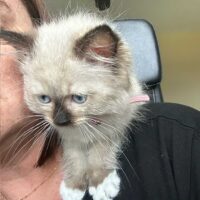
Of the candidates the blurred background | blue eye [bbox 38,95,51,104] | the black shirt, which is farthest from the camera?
the blurred background

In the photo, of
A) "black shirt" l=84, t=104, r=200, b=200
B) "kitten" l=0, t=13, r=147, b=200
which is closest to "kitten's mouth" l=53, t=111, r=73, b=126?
"kitten" l=0, t=13, r=147, b=200

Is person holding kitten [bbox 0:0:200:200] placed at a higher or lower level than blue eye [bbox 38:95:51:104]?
lower

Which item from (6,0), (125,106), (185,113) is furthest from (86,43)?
(185,113)

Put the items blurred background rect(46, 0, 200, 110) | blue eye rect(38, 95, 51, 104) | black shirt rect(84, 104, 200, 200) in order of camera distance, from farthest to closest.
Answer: blurred background rect(46, 0, 200, 110) → black shirt rect(84, 104, 200, 200) → blue eye rect(38, 95, 51, 104)

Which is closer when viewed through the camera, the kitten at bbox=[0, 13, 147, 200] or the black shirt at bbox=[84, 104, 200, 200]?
the kitten at bbox=[0, 13, 147, 200]

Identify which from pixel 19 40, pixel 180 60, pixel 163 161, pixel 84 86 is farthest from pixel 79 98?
pixel 180 60

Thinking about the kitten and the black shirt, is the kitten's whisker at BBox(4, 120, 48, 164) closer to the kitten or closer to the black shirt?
the kitten

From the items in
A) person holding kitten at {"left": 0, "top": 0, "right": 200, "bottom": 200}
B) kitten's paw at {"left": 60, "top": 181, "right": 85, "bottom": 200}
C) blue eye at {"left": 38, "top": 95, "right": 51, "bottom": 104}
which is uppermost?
blue eye at {"left": 38, "top": 95, "right": 51, "bottom": 104}

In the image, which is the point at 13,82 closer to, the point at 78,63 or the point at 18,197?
the point at 78,63
